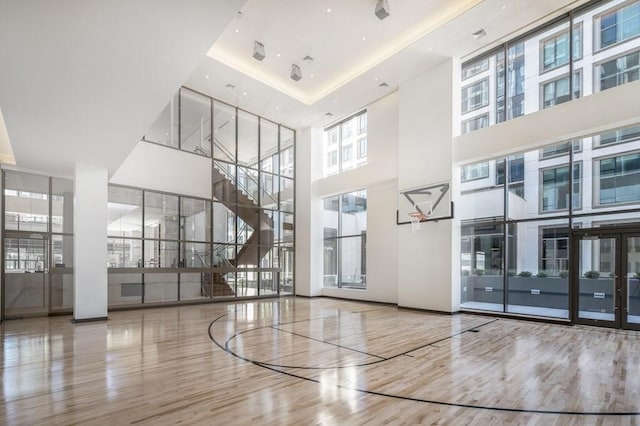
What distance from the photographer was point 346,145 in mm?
13391

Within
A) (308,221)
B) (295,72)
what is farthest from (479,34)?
(308,221)

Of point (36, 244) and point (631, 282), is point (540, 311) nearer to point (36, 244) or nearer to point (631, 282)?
point (631, 282)

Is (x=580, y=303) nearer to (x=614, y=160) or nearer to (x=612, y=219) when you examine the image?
(x=612, y=219)

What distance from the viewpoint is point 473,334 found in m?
6.72

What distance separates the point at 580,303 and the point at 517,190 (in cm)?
280

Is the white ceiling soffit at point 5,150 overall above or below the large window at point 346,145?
below

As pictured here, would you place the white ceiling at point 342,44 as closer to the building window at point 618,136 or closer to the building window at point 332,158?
the building window at point 332,158

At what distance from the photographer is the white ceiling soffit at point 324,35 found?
302 inches

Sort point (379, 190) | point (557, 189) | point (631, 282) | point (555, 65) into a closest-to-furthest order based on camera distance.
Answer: point (631, 282)
point (557, 189)
point (555, 65)
point (379, 190)

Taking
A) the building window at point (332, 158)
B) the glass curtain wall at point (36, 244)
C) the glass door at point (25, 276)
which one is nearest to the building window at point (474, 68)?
the building window at point (332, 158)

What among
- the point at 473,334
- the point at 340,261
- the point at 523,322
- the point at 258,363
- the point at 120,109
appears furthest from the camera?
the point at 340,261

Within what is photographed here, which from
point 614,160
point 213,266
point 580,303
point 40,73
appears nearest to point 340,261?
point 213,266

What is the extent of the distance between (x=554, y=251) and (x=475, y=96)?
14.5ft

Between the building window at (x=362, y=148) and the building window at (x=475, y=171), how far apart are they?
12.6 ft
